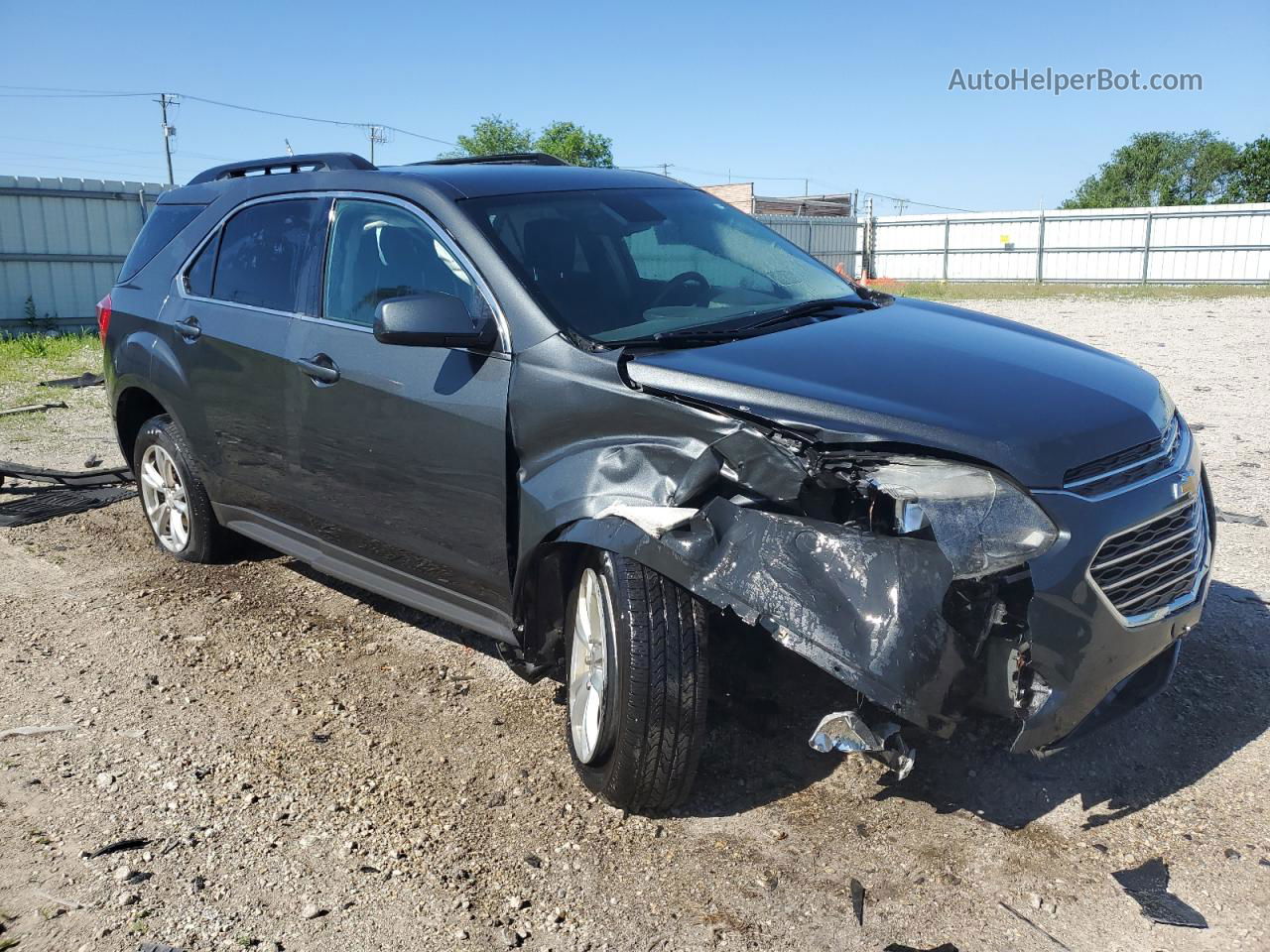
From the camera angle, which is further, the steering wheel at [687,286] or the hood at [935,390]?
the steering wheel at [687,286]

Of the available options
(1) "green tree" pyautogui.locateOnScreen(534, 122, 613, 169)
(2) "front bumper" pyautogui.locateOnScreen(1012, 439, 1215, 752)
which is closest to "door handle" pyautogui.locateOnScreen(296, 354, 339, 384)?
(2) "front bumper" pyautogui.locateOnScreen(1012, 439, 1215, 752)

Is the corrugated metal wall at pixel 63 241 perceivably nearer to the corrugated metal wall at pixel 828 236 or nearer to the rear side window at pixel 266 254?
the rear side window at pixel 266 254

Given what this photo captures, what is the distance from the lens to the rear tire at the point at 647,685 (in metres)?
2.94

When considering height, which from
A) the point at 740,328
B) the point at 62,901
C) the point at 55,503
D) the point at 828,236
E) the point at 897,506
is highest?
the point at 828,236

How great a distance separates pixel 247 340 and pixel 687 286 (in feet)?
6.49

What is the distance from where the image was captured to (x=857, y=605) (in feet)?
8.86

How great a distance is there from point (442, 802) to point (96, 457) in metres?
6.32

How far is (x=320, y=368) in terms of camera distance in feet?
13.5

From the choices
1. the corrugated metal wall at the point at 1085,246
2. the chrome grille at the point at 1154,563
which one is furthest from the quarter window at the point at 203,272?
the corrugated metal wall at the point at 1085,246

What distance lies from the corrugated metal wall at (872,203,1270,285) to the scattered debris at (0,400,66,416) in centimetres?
3097

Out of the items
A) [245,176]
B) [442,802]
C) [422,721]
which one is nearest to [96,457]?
[245,176]

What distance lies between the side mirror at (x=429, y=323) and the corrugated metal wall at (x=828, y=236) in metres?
29.6

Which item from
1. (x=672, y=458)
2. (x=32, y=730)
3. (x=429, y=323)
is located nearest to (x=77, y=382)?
(x=32, y=730)

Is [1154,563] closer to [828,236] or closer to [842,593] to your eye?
[842,593]
